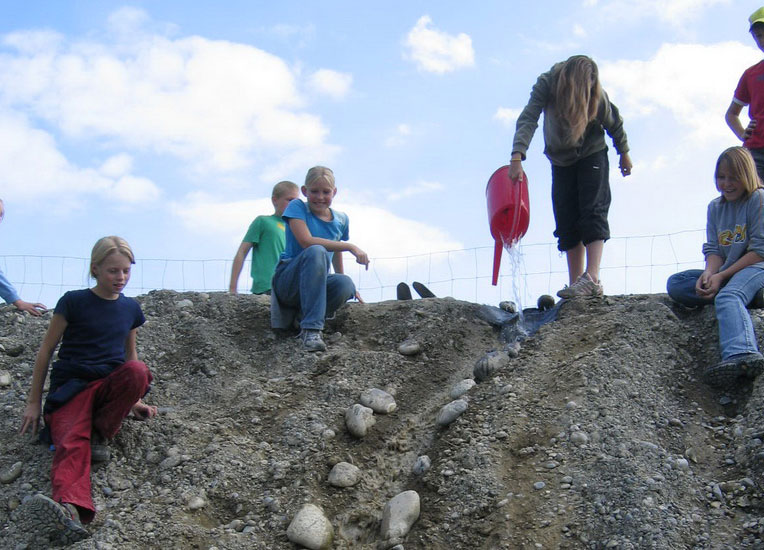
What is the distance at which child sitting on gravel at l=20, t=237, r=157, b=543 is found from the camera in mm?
4059

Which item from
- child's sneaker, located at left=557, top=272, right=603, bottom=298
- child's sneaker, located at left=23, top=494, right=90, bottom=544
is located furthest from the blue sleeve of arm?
child's sneaker, located at left=557, top=272, right=603, bottom=298

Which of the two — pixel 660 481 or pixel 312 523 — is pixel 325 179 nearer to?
pixel 312 523

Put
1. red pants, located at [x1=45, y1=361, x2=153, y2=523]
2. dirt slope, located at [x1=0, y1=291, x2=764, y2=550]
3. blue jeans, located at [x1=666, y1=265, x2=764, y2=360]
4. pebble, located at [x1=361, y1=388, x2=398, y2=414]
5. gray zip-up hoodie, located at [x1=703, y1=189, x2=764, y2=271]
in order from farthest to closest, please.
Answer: gray zip-up hoodie, located at [x1=703, y1=189, x2=764, y2=271]
pebble, located at [x1=361, y1=388, x2=398, y2=414]
blue jeans, located at [x1=666, y1=265, x2=764, y2=360]
red pants, located at [x1=45, y1=361, x2=153, y2=523]
dirt slope, located at [x1=0, y1=291, x2=764, y2=550]

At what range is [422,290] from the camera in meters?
6.56

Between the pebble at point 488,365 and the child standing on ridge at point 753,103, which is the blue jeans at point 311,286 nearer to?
the pebble at point 488,365

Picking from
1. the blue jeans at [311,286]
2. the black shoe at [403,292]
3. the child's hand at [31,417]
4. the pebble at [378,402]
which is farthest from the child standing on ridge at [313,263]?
the child's hand at [31,417]

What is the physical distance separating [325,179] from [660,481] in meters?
2.88

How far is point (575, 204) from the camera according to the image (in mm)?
5828

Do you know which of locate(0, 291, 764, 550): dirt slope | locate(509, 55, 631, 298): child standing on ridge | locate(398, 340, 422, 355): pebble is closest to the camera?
locate(0, 291, 764, 550): dirt slope

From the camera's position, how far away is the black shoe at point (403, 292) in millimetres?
6473

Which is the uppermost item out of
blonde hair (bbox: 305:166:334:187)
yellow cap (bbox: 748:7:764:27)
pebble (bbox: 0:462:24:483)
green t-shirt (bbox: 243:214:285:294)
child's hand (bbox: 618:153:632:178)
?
yellow cap (bbox: 748:7:764:27)

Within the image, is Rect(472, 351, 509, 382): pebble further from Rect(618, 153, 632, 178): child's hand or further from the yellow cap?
the yellow cap

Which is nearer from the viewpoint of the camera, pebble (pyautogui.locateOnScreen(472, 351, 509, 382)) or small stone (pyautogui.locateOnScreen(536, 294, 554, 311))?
pebble (pyautogui.locateOnScreen(472, 351, 509, 382))

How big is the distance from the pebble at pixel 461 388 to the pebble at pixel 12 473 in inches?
91.9
